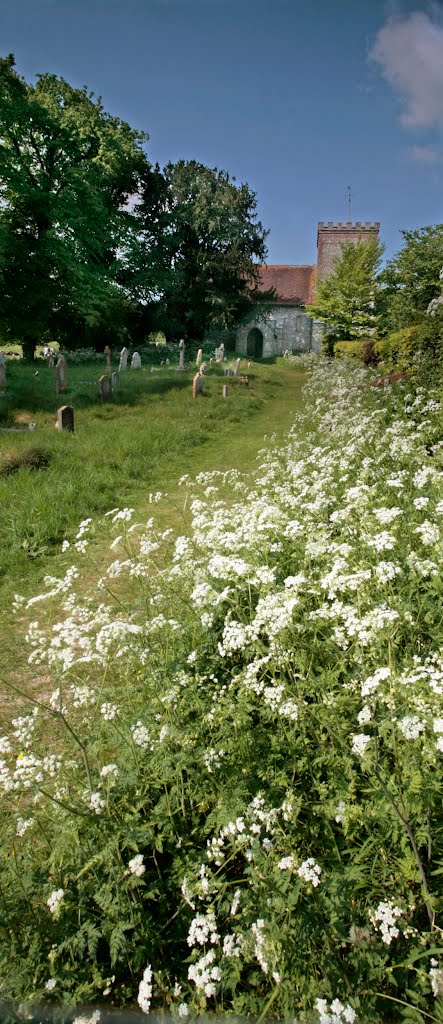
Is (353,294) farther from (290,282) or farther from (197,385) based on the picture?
(197,385)

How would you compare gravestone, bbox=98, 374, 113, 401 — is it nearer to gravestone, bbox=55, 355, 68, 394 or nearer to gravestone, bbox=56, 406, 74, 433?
gravestone, bbox=55, 355, 68, 394

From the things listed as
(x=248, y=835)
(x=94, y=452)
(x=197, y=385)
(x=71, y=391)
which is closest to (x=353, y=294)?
(x=197, y=385)

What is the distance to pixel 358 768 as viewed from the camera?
2619mm

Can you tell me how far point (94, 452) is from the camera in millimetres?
10742

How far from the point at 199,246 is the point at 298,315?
14378 mm

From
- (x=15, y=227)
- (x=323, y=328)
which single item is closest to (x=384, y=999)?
(x=15, y=227)

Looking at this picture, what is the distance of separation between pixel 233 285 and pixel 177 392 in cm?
2517

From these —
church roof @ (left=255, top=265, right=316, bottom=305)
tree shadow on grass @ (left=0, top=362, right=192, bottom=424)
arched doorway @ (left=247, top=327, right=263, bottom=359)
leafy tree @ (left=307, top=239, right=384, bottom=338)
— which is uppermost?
church roof @ (left=255, top=265, right=316, bottom=305)

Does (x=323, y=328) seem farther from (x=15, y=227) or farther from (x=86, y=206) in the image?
(x=15, y=227)

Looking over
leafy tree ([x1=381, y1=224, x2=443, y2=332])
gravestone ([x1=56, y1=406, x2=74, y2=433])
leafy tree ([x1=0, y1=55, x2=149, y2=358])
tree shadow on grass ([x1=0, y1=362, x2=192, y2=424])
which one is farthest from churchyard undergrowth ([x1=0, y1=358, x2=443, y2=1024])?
leafy tree ([x1=0, y1=55, x2=149, y2=358])

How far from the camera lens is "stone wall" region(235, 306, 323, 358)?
4889 centimetres

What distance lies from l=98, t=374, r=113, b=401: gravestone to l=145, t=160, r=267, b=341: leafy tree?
2248 centimetres

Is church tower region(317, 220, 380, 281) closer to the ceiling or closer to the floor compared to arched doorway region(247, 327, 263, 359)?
closer to the ceiling

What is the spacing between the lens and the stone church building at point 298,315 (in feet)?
160
